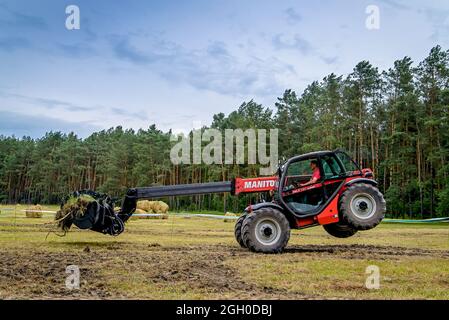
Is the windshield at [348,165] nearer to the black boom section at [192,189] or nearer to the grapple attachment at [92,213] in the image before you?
the black boom section at [192,189]

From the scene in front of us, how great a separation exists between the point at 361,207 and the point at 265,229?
7.64 ft

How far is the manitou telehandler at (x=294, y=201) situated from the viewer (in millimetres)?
9977

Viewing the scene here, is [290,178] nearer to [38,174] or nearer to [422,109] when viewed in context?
[422,109]

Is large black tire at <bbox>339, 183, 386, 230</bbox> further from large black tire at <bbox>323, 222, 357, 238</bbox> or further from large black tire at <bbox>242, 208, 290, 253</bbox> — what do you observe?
large black tire at <bbox>323, 222, 357, 238</bbox>

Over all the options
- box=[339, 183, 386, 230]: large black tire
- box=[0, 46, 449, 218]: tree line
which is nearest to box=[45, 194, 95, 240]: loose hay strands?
box=[339, 183, 386, 230]: large black tire

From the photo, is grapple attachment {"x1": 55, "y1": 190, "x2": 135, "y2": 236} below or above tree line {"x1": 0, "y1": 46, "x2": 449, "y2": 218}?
below

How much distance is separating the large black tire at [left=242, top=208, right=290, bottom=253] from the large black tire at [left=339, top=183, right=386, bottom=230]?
142cm

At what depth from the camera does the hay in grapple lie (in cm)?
1141

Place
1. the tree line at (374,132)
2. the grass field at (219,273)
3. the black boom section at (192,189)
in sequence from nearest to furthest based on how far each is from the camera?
the grass field at (219,273)
the black boom section at (192,189)
the tree line at (374,132)

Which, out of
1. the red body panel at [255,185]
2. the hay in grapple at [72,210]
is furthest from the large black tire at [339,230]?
the hay in grapple at [72,210]

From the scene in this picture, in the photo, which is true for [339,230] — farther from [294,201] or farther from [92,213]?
[92,213]

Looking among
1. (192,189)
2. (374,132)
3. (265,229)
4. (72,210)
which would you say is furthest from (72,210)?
(374,132)

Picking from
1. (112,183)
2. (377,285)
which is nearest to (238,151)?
(112,183)
